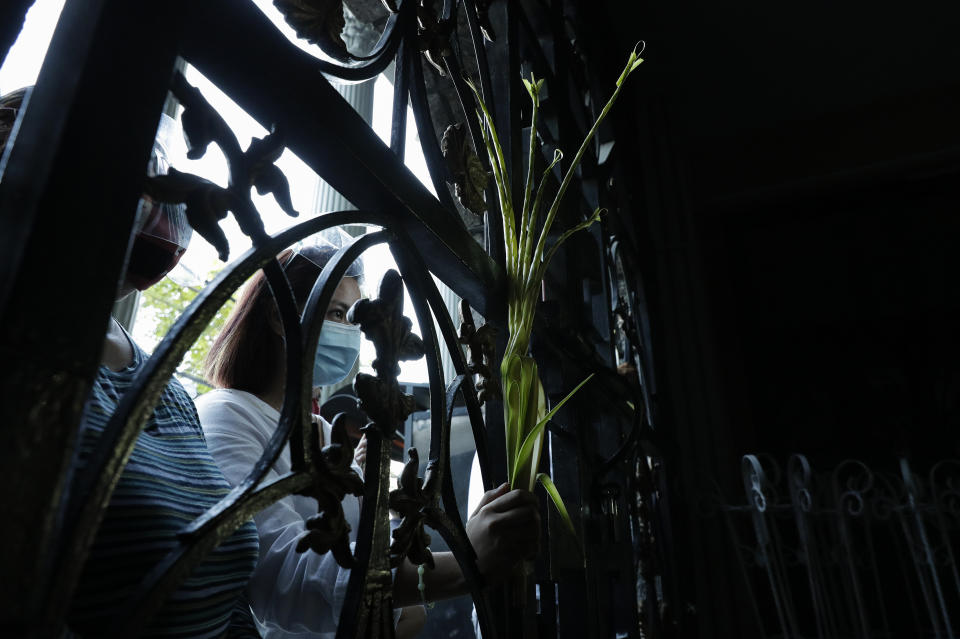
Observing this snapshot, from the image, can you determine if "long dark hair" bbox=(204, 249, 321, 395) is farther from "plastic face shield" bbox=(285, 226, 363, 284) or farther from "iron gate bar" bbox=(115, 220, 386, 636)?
"iron gate bar" bbox=(115, 220, 386, 636)

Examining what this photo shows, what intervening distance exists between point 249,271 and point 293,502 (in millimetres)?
520

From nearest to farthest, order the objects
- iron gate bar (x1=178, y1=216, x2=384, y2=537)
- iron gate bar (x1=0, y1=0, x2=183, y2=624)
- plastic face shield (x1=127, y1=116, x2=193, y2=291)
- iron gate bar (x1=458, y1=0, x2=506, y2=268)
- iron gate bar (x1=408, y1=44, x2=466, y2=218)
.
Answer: iron gate bar (x1=0, y1=0, x2=183, y2=624) < iron gate bar (x1=178, y1=216, x2=384, y2=537) < plastic face shield (x1=127, y1=116, x2=193, y2=291) < iron gate bar (x1=408, y1=44, x2=466, y2=218) < iron gate bar (x1=458, y1=0, x2=506, y2=268)

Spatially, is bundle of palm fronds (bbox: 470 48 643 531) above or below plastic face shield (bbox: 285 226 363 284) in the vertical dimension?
below

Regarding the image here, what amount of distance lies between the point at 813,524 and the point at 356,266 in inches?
76.0

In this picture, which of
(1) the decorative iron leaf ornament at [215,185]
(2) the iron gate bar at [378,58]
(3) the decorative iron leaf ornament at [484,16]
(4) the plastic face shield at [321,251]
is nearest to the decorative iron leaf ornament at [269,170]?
(1) the decorative iron leaf ornament at [215,185]

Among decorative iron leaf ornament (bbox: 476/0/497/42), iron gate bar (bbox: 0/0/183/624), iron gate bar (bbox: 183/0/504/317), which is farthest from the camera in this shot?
decorative iron leaf ornament (bbox: 476/0/497/42)

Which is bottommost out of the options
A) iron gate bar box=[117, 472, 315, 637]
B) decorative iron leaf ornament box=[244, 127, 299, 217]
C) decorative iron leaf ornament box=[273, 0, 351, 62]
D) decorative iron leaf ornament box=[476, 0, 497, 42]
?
iron gate bar box=[117, 472, 315, 637]

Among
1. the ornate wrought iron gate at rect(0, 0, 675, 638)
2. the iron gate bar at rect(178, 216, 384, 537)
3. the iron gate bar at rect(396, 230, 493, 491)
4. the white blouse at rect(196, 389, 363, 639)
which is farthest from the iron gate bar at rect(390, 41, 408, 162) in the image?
the white blouse at rect(196, 389, 363, 639)

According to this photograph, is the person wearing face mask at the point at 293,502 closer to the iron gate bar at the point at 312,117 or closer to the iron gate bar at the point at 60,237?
the iron gate bar at the point at 312,117

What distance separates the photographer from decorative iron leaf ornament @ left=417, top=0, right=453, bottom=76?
830 millimetres

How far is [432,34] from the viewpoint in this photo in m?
0.84

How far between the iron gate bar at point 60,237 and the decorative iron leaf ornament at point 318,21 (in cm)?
21

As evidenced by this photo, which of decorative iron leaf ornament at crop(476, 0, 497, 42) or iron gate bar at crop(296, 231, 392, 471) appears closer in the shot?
iron gate bar at crop(296, 231, 392, 471)

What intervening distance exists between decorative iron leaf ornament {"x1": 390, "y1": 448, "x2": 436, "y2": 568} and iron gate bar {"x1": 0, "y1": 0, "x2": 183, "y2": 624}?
0.34 metres
